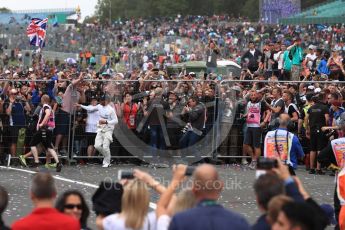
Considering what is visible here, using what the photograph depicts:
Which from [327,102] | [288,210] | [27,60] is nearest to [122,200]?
[288,210]

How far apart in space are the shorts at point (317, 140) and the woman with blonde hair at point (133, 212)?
42.3ft

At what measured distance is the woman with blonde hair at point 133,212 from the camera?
8461mm

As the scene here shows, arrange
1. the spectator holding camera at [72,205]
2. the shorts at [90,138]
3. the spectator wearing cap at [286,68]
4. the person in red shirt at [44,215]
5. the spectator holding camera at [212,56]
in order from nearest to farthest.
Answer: the person in red shirt at [44,215] → the spectator holding camera at [72,205] → the shorts at [90,138] → the spectator wearing cap at [286,68] → the spectator holding camera at [212,56]

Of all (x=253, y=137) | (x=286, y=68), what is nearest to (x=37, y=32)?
(x=286, y=68)

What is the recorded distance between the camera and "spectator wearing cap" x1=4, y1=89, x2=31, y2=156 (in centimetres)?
2177

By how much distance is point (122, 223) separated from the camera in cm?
850

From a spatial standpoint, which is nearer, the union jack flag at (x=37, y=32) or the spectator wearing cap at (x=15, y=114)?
the spectator wearing cap at (x=15, y=114)

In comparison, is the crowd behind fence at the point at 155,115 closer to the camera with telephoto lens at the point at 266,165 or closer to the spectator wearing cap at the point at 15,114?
the spectator wearing cap at the point at 15,114

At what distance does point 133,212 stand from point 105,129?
43.6 ft

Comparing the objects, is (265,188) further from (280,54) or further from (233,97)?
(280,54)

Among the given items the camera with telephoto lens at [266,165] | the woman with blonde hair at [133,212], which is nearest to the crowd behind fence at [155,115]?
the camera with telephoto lens at [266,165]

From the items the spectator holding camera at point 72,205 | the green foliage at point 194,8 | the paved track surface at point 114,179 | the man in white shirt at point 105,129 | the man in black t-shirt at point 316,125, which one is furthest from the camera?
the green foliage at point 194,8

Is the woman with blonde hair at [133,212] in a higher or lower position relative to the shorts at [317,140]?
lower

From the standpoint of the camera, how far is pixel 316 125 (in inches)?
834
